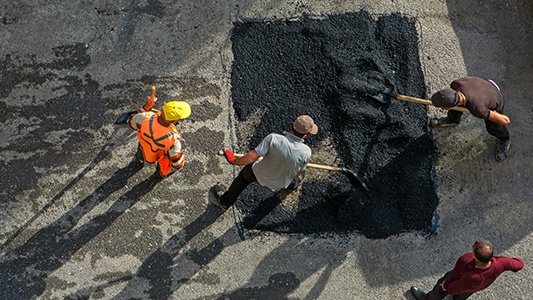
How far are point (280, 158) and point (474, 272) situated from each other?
7.61ft

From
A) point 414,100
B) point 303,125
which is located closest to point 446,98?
point 414,100

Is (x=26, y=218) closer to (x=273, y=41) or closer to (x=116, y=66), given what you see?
(x=116, y=66)

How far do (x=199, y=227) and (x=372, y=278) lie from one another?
2.23m

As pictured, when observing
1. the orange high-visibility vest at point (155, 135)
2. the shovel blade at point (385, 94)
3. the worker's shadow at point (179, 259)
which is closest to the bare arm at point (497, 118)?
the shovel blade at point (385, 94)

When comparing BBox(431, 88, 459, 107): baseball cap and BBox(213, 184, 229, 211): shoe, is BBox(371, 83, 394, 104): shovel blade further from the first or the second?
BBox(213, 184, 229, 211): shoe

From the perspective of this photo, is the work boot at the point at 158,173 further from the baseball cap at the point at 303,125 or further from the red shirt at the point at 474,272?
the red shirt at the point at 474,272

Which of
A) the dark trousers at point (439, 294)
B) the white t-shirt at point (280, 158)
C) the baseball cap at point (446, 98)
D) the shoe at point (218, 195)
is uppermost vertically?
the white t-shirt at point (280, 158)

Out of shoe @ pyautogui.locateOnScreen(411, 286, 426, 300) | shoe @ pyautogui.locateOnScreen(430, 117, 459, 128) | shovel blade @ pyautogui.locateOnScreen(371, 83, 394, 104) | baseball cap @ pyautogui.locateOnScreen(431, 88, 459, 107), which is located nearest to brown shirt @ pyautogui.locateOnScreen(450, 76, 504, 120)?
baseball cap @ pyautogui.locateOnScreen(431, 88, 459, 107)

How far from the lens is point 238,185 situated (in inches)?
255

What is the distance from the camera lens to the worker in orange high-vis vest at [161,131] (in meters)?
5.80

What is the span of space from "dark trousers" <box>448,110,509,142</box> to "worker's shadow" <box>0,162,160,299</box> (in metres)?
3.85

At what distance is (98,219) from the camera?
6.77 m

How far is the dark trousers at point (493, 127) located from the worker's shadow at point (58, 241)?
152 inches

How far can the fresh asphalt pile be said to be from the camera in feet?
22.9
